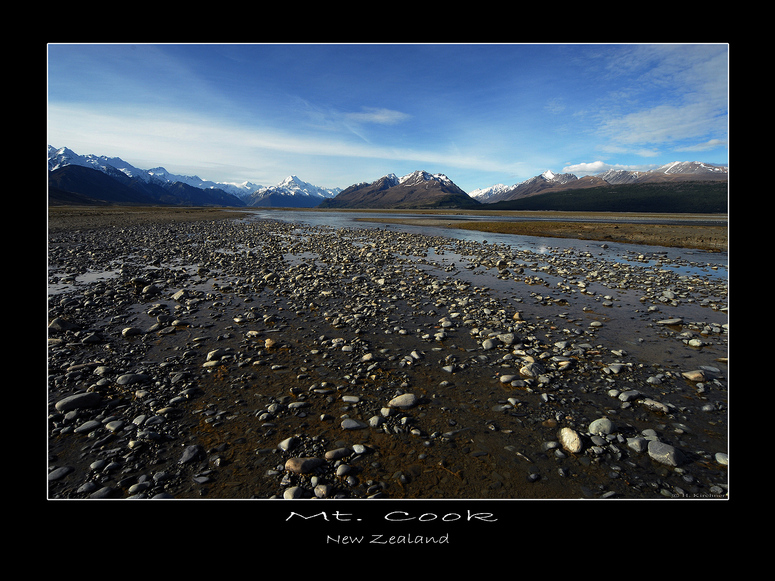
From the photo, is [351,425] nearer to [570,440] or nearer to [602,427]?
[570,440]

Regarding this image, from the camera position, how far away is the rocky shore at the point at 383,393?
4156mm

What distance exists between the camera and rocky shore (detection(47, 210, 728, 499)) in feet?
13.6

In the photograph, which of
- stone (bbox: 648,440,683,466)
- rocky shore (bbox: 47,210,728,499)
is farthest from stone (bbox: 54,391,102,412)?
stone (bbox: 648,440,683,466)

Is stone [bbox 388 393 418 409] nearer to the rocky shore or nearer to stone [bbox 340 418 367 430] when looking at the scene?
the rocky shore

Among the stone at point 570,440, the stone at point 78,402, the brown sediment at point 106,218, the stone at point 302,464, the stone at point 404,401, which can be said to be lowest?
the stone at point 302,464

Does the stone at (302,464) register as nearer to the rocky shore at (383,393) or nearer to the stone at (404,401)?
the rocky shore at (383,393)

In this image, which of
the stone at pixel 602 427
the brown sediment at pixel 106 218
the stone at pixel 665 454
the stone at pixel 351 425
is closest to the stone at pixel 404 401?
the stone at pixel 351 425

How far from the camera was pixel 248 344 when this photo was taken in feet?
26.9

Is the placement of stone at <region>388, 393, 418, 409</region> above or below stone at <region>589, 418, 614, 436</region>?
above

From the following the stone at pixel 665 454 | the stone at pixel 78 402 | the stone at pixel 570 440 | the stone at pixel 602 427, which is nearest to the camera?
the stone at pixel 665 454

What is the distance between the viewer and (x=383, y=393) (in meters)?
6.18

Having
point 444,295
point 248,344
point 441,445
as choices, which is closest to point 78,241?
point 248,344
